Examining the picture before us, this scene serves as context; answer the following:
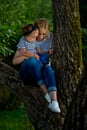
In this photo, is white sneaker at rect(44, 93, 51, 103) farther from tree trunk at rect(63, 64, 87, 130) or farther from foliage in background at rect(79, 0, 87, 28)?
foliage in background at rect(79, 0, 87, 28)

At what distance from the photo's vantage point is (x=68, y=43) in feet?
17.3

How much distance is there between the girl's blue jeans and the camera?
484 cm

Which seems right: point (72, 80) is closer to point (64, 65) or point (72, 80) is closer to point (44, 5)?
point (64, 65)

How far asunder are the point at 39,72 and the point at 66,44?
588mm

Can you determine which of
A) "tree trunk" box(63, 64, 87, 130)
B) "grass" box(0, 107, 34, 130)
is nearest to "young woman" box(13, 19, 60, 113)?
"tree trunk" box(63, 64, 87, 130)

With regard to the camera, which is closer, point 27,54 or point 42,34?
point 27,54

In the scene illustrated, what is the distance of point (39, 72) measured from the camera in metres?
4.91

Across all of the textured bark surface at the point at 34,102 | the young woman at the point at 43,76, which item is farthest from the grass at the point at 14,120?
the young woman at the point at 43,76

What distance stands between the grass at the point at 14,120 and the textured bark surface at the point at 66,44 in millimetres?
2709

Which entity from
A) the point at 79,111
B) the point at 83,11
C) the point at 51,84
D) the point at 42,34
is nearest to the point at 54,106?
the point at 51,84

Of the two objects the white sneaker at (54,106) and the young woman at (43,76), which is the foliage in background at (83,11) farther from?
the white sneaker at (54,106)

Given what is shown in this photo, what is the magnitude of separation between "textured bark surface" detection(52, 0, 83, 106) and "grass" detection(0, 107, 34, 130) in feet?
8.89

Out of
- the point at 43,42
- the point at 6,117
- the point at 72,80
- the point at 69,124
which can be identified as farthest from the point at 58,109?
the point at 6,117

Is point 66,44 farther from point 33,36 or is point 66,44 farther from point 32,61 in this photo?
point 32,61
